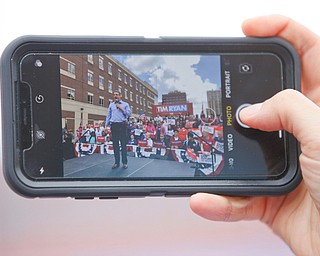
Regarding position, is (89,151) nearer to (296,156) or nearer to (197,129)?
(197,129)

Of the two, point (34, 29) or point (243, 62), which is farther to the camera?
point (34, 29)

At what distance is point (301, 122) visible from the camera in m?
0.40

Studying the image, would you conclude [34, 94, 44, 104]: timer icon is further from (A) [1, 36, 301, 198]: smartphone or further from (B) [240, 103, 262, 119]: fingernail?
(B) [240, 103, 262, 119]: fingernail

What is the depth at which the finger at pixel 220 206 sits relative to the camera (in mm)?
447

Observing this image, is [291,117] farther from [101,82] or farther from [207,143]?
[101,82]

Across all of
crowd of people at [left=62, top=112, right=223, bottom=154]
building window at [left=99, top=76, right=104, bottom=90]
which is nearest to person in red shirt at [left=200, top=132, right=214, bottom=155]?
crowd of people at [left=62, top=112, right=223, bottom=154]

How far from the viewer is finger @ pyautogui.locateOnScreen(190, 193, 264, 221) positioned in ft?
1.47

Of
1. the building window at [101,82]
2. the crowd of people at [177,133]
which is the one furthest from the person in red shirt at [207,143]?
the building window at [101,82]

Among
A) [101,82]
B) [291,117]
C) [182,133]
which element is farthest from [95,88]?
[291,117]

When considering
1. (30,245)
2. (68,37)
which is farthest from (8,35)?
(30,245)

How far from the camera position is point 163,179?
0.46 m

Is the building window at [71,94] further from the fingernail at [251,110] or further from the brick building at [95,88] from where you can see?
the fingernail at [251,110]

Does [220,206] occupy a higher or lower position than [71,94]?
lower

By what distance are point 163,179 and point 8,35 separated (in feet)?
1.03
